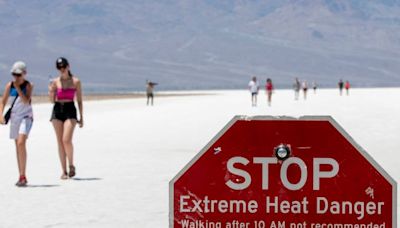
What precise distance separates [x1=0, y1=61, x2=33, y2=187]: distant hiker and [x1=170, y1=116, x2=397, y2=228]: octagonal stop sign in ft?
26.5

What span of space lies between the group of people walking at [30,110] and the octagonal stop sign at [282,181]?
26.5 feet

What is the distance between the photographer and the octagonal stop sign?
438 centimetres

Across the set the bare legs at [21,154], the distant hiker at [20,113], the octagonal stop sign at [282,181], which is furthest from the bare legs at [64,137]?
the octagonal stop sign at [282,181]

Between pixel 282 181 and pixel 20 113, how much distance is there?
8531mm

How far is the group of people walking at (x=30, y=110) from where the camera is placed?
40.8 feet

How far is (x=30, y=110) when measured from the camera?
41.7 ft


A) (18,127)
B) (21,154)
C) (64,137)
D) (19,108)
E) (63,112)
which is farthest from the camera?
(63,112)

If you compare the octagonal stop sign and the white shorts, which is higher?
the white shorts

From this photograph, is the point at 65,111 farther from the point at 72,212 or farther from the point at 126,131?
the point at 126,131

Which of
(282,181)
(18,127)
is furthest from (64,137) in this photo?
(282,181)

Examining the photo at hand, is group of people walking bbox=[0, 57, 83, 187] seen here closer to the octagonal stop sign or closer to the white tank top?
the white tank top

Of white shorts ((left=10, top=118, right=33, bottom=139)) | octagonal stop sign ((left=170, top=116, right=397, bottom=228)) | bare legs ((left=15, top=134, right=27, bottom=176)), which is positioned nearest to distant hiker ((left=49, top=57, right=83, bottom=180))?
white shorts ((left=10, top=118, right=33, bottom=139))

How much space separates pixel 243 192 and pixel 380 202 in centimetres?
56

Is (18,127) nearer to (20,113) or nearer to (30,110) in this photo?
(20,113)
